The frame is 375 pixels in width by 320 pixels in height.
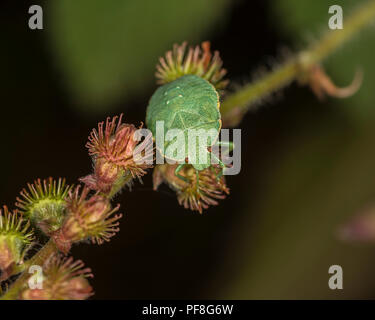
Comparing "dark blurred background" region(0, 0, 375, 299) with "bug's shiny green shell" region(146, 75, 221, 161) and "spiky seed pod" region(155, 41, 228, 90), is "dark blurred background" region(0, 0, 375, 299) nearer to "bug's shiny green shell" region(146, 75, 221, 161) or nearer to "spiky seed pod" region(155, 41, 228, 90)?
"spiky seed pod" region(155, 41, 228, 90)

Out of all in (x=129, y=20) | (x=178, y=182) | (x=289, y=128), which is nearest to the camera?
(x=178, y=182)

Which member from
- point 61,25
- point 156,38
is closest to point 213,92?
point 156,38

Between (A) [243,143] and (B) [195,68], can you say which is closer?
(B) [195,68]

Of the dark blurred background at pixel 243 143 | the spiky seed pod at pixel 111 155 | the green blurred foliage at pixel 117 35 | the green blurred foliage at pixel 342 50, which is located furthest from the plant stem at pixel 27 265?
the green blurred foliage at pixel 342 50

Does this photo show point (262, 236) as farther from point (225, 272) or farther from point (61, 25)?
point (61, 25)

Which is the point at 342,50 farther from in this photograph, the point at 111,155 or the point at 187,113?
the point at 111,155

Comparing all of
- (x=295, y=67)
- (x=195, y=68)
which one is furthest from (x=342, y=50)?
(x=195, y=68)
